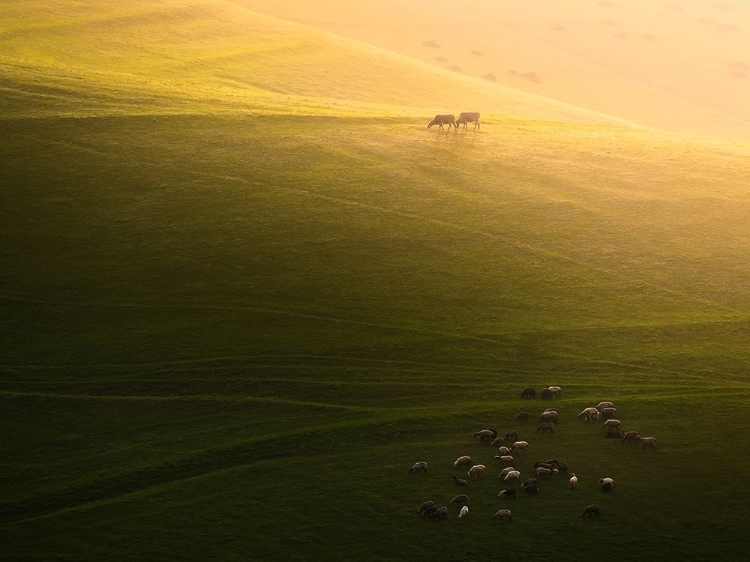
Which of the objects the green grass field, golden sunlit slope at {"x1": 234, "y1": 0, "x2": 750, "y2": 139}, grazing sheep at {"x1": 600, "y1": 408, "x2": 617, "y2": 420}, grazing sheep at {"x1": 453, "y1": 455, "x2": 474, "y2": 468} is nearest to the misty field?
the green grass field

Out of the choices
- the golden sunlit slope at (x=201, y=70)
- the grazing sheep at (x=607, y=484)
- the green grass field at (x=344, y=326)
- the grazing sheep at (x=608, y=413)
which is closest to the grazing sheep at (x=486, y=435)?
the green grass field at (x=344, y=326)

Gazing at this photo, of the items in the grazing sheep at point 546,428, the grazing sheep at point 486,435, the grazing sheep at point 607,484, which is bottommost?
the grazing sheep at point 607,484

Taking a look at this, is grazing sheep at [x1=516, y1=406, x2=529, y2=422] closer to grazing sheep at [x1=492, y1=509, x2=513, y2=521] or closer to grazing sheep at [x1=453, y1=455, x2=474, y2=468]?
grazing sheep at [x1=453, y1=455, x2=474, y2=468]

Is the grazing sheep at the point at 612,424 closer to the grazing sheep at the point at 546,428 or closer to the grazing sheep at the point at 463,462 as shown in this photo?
the grazing sheep at the point at 546,428

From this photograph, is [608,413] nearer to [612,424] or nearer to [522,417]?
[612,424]

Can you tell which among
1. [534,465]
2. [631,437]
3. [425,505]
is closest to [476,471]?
[534,465]

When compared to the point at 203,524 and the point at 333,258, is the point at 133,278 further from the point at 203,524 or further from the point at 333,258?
the point at 203,524
